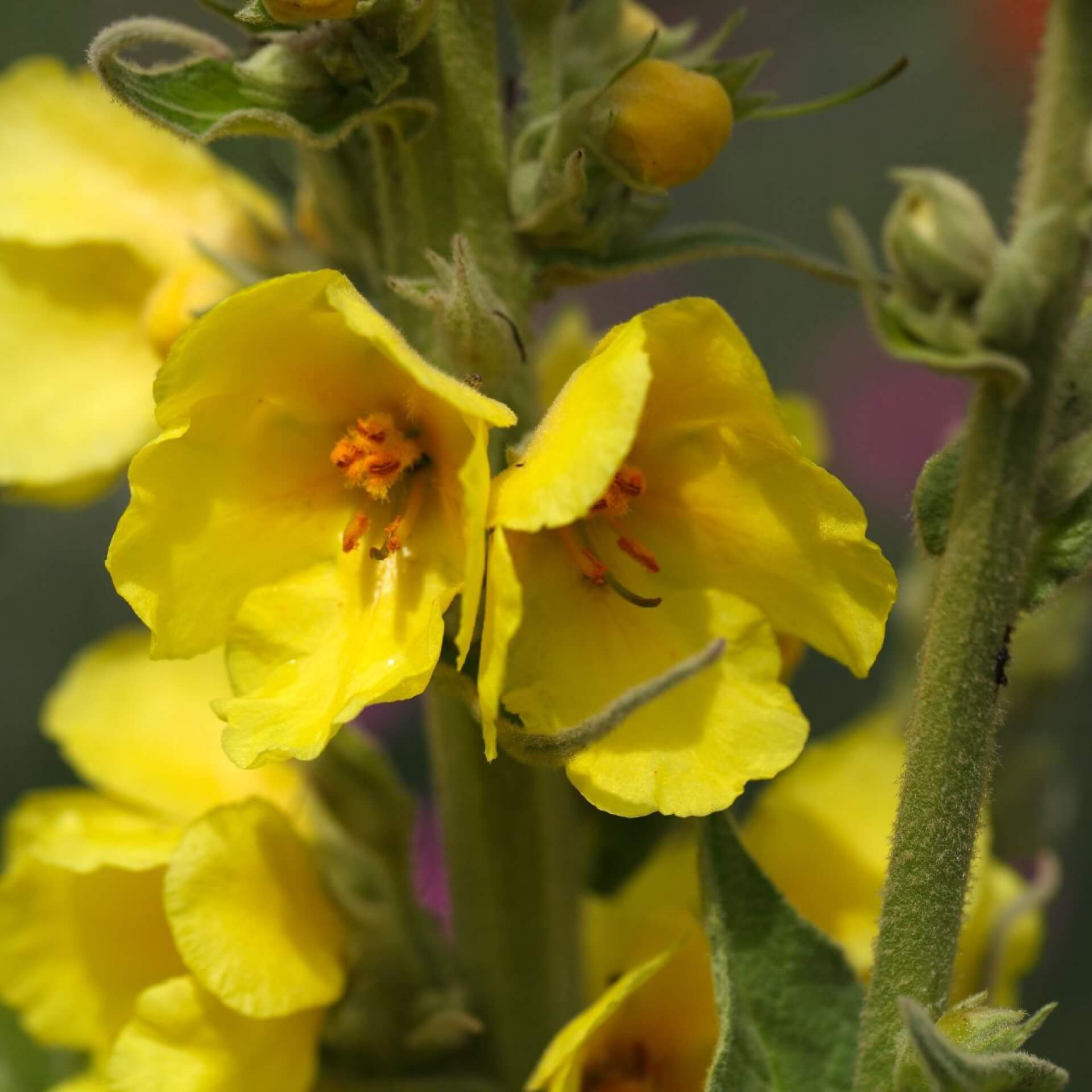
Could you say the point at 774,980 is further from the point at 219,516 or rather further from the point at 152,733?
the point at 152,733

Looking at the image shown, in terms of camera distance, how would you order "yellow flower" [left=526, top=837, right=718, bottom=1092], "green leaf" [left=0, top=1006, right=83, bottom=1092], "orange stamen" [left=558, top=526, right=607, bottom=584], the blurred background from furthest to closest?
the blurred background, "green leaf" [left=0, top=1006, right=83, bottom=1092], "yellow flower" [left=526, top=837, right=718, bottom=1092], "orange stamen" [left=558, top=526, right=607, bottom=584]

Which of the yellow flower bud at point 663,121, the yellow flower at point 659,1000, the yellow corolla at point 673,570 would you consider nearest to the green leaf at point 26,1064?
the yellow flower at point 659,1000

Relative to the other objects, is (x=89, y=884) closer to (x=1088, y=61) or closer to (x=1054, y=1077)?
(x=1054, y=1077)

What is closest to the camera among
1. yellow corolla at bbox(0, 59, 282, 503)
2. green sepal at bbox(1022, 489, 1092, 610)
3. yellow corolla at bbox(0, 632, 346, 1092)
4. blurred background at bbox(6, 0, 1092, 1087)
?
green sepal at bbox(1022, 489, 1092, 610)

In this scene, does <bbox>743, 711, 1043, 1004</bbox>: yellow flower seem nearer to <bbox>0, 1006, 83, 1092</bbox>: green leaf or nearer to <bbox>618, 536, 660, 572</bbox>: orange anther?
<bbox>618, 536, 660, 572</bbox>: orange anther

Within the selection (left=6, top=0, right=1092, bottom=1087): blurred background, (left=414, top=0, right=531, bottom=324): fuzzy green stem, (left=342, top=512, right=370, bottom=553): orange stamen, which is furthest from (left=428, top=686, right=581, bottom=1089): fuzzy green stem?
(left=6, top=0, right=1092, bottom=1087): blurred background

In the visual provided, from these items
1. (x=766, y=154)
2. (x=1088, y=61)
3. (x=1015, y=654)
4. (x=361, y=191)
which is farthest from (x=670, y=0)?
(x=1088, y=61)

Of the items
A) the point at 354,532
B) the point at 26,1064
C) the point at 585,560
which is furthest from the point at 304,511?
the point at 26,1064
